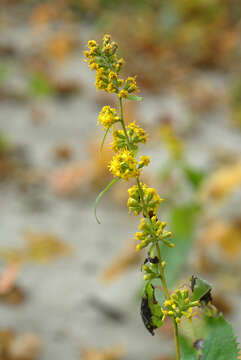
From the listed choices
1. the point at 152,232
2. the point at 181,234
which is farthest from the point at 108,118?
the point at 181,234

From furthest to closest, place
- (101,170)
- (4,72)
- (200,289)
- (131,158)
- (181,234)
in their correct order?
1. (4,72)
2. (101,170)
3. (181,234)
4. (200,289)
5. (131,158)

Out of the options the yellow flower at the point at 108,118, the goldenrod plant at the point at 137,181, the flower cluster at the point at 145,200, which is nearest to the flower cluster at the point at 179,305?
the goldenrod plant at the point at 137,181

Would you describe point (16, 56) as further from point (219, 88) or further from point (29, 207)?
point (29, 207)

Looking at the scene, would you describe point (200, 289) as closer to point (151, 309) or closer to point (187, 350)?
point (151, 309)

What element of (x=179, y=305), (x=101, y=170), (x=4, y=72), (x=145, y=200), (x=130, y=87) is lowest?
(x=179, y=305)

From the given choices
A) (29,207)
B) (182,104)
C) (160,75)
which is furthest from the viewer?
(160,75)

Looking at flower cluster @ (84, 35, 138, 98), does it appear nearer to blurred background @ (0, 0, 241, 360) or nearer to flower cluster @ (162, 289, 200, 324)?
flower cluster @ (162, 289, 200, 324)

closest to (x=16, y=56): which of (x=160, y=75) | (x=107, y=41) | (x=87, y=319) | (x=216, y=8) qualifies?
(x=160, y=75)
